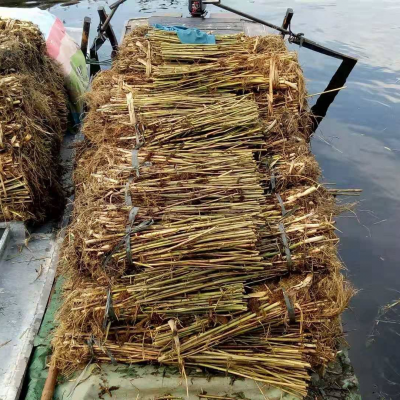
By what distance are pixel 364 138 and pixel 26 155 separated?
25.4 feet

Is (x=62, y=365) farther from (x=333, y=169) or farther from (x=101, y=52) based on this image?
(x=101, y=52)

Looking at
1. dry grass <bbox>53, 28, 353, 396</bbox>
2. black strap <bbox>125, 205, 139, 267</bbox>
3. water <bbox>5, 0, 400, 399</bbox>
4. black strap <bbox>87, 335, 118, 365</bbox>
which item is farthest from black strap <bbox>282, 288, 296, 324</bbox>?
water <bbox>5, 0, 400, 399</bbox>

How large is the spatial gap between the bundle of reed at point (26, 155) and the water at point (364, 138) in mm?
4491

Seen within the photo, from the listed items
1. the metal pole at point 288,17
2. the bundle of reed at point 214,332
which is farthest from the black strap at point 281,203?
the metal pole at point 288,17

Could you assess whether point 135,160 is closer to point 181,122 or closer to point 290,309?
point 181,122

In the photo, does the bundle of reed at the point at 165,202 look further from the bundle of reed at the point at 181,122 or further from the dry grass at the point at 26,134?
the dry grass at the point at 26,134

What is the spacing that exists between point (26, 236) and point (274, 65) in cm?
363

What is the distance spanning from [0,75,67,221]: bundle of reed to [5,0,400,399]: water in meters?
4.49

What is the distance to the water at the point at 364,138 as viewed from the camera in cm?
598

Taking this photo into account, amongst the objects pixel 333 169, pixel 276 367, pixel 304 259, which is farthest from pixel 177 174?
pixel 333 169

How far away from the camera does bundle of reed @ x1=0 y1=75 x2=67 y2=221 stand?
464 cm

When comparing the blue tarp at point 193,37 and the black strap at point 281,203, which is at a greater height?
the blue tarp at point 193,37

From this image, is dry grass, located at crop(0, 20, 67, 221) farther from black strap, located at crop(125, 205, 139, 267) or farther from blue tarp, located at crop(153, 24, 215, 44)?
blue tarp, located at crop(153, 24, 215, 44)

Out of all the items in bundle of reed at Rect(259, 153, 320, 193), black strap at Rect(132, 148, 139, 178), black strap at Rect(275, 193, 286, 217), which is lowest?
bundle of reed at Rect(259, 153, 320, 193)
